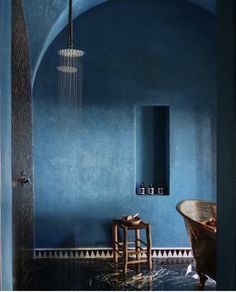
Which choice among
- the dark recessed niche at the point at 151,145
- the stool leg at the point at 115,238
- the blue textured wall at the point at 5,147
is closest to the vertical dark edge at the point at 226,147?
the blue textured wall at the point at 5,147

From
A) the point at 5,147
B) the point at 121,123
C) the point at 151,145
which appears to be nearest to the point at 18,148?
the point at 5,147

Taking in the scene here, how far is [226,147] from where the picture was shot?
1071mm

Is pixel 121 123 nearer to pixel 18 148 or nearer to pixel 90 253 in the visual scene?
pixel 90 253

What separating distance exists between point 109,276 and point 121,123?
1.78 meters

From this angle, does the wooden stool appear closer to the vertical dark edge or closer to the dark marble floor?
the dark marble floor

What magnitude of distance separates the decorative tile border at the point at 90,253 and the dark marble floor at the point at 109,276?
0.40ft

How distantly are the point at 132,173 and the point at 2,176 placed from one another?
2.96m

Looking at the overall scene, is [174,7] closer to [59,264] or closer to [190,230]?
[190,230]

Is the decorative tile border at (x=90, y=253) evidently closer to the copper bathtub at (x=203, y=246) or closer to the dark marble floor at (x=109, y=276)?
Result: the dark marble floor at (x=109, y=276)

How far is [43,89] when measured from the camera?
13.6 feet

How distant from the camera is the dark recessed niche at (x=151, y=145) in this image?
14.5 feet

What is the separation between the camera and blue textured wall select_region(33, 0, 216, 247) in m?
4.16

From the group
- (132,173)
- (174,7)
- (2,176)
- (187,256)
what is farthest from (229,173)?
(174,7)

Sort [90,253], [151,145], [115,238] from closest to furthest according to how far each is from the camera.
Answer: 1. [115,238]
2. [90,253]
3. [151,145]
